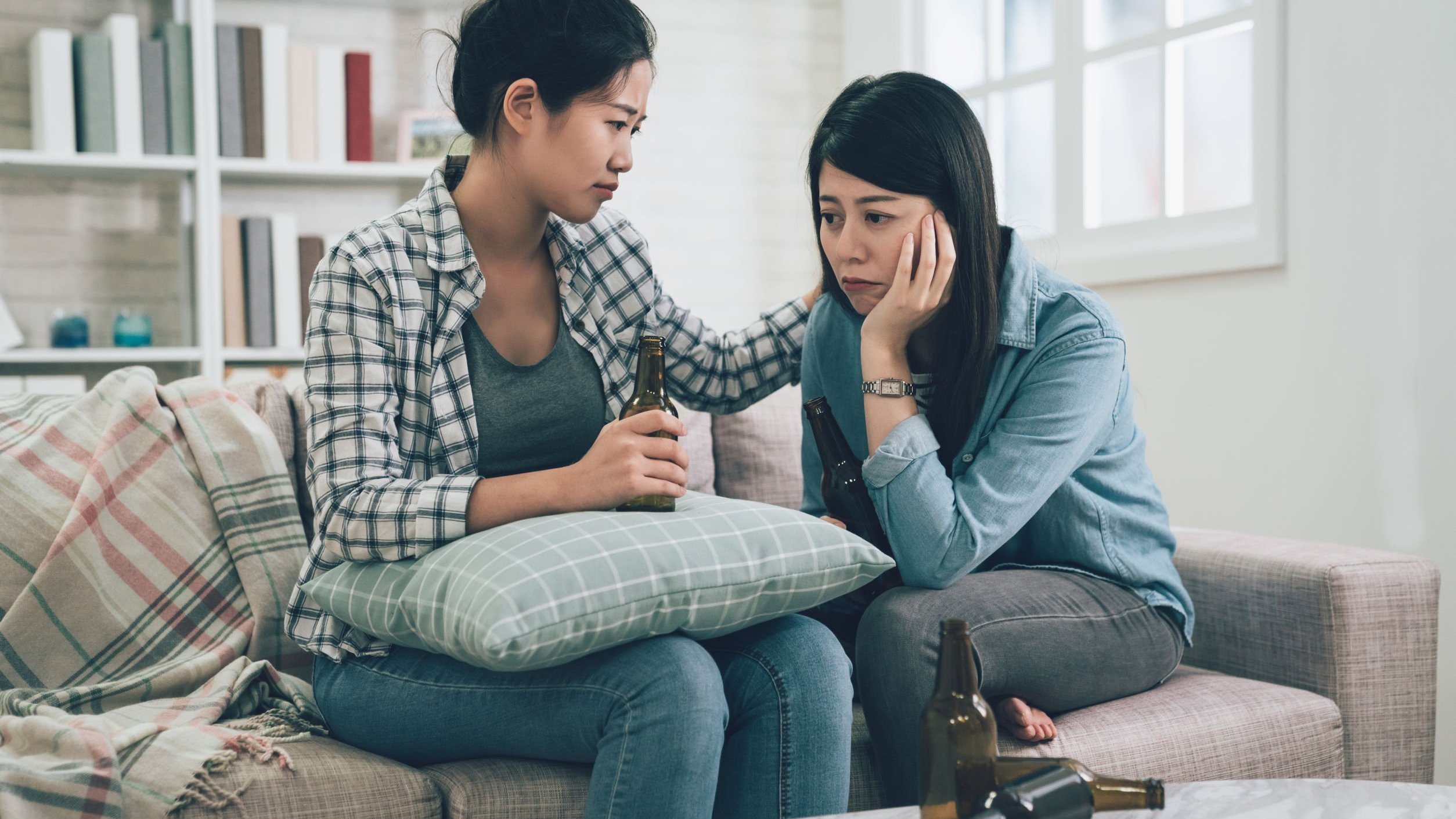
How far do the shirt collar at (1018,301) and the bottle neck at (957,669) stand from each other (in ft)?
2.25

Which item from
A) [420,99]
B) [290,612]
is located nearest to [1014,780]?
[290,612]

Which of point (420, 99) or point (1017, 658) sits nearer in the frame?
point (1017, 658)

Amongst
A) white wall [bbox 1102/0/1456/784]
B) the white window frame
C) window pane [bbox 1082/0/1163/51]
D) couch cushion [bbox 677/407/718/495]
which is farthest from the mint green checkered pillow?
window pane [bbox 1082/0/1163/51]

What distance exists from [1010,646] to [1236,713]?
368 millimetres

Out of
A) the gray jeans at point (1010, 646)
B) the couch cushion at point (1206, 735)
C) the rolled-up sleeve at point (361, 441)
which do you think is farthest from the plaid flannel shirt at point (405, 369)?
the couch cushion at point (1206, 735)

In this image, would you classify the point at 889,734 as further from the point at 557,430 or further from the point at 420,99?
the point at 420,99

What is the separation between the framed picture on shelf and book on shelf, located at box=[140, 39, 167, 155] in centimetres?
60

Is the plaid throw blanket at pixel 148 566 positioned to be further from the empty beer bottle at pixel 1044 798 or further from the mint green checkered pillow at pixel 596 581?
the empty beer bottle at pixel 1044 798

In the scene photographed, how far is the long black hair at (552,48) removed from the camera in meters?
1.42

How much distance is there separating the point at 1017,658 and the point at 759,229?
2.56m

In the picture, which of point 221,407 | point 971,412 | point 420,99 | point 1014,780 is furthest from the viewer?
point 420,99

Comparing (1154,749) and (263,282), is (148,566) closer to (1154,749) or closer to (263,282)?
(1154,749)

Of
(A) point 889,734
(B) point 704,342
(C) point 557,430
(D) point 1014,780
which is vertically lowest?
(A) point 889,734

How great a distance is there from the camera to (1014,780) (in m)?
0.89
